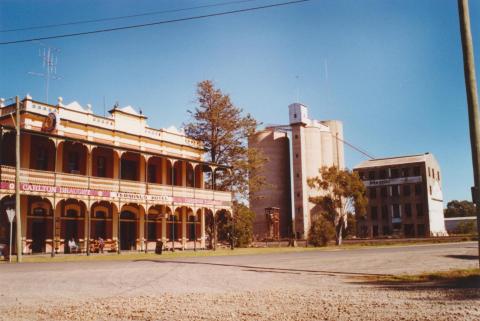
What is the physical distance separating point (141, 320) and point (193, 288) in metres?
4.10

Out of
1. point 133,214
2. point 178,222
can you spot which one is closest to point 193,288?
point 133,214

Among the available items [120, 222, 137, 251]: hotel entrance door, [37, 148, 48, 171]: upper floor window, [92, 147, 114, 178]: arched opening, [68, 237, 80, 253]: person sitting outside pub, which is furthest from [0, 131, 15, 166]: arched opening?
[120, 222, 137, 251]: hotel entrance door


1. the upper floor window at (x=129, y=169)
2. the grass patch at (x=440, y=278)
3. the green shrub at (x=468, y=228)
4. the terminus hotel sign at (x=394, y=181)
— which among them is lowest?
the green shrub at (x=468, y=228)

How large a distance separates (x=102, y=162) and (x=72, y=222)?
4854mm

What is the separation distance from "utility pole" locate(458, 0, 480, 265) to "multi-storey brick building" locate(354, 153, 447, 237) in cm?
Answer: 6561

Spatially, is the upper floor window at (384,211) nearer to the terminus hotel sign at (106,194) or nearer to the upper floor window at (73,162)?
the terminus hotel sign at (106,194)

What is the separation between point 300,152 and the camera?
83375 millimetres

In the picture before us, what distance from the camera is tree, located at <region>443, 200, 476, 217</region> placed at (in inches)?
5113

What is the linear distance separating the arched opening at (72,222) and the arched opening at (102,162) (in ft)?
9.00

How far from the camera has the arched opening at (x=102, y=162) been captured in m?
32.8

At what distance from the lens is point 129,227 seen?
1389 inches

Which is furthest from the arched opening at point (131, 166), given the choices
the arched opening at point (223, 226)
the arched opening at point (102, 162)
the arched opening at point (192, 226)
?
the arched opening at point (223, 226)

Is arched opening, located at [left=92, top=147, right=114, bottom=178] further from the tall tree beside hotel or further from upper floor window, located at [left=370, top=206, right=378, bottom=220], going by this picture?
upper floor window, located at [left=370, top=206, right=378, bottom=220]

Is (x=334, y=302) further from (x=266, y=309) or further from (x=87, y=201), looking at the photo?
(x=87, y=201)
